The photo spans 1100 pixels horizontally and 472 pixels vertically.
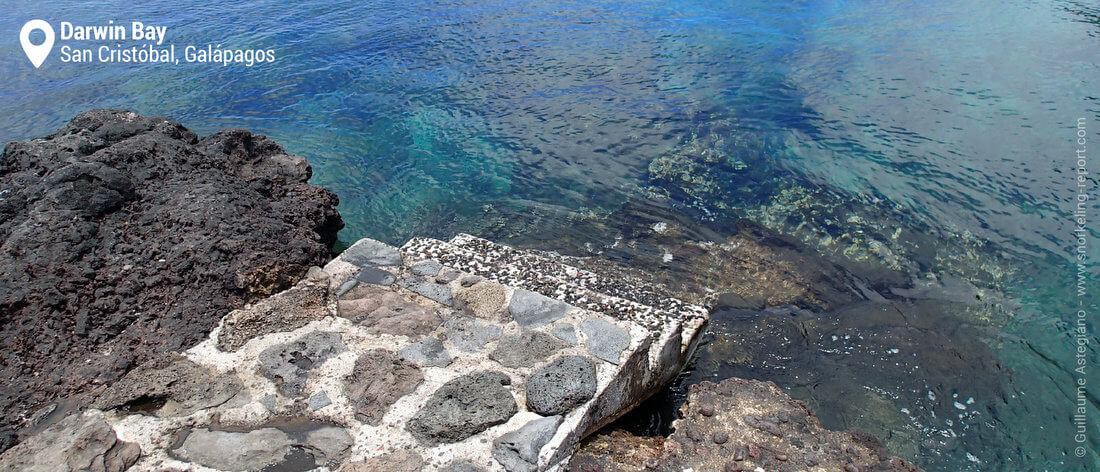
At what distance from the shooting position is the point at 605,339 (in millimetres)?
4512

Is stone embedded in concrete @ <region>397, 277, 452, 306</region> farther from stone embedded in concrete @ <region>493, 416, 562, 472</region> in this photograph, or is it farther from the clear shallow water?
the clear shallow water

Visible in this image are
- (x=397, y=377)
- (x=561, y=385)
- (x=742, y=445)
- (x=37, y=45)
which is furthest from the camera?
(x=37, y=45)

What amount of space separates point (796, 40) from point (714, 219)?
6.38m

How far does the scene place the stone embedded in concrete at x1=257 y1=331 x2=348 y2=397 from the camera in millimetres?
4137

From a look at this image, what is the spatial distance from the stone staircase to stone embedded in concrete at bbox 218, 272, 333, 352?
13 millimetres

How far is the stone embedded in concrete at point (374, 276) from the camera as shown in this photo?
5121 millimetres

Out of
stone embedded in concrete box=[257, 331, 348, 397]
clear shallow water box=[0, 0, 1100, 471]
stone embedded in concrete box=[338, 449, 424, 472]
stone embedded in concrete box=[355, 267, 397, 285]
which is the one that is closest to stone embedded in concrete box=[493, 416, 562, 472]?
stone embedded in concrete box=[338, 449, 424, 472]

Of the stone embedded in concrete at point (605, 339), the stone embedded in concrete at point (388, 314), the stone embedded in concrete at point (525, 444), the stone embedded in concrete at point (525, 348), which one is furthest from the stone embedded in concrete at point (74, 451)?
the stone embedded in concrete at point (605, 339)

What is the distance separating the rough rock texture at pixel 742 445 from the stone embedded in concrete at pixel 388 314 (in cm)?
146

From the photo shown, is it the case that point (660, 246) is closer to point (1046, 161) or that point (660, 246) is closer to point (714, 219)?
point (714, 219)

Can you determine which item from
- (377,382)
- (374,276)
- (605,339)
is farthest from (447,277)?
(605,339)

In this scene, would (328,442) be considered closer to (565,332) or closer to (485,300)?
(485,300)

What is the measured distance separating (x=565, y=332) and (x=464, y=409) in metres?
0.99

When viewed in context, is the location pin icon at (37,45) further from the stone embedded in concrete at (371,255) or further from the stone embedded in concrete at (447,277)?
the stone embedded in concrete at (447,277)
